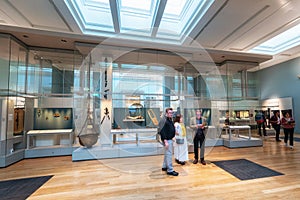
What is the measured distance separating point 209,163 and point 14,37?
19.7 ft

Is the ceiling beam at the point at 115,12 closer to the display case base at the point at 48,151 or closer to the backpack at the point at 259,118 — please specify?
the display case base at the point at 48,151

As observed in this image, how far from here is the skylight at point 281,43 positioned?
631 cm

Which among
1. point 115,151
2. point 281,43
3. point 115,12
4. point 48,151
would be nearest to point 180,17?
point 115,12

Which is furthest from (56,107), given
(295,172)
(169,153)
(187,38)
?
(295,172)

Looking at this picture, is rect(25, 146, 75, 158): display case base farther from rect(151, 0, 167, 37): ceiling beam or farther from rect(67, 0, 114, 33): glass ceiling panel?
rect(151, 0, 167, 37): ceiling beam

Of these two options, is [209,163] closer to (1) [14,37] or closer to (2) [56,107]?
(2) [56,107]

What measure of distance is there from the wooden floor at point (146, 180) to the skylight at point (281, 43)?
16.7ft

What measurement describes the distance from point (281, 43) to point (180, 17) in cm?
540

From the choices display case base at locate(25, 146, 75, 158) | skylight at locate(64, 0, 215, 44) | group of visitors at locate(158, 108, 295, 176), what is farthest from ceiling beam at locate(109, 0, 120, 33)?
display case base at locate(25, 146, 75, 158)

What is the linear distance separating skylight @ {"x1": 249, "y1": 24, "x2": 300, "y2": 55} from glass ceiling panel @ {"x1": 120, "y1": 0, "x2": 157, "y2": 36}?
16.9ft

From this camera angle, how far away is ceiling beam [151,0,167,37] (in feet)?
12.1

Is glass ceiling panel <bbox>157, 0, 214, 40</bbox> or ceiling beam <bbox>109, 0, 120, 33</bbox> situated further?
glass ceiling panel <bbox>157, 0, 214, 40</bbox>

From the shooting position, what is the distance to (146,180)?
282 centimetres

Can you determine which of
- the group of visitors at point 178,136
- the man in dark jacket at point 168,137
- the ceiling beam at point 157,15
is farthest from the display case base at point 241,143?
the ceiling beam at point 157,15
